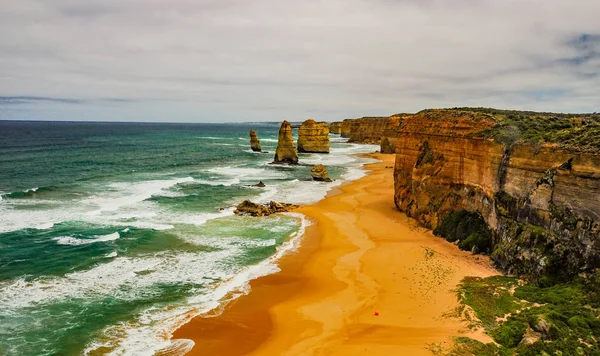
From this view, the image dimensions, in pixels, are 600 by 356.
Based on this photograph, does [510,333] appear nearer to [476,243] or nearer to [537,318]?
[537,318]

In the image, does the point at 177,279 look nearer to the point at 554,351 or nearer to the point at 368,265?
the point at 368,265

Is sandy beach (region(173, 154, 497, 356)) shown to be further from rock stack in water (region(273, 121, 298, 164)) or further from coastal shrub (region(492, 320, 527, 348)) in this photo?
rock stack in water (region(273, 121, 298, 164))

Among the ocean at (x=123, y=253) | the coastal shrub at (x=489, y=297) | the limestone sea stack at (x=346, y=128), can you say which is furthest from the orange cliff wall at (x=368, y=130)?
the coastal shrub at (x=489, y=297)

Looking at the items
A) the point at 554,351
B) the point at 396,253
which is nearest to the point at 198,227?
the point at 396,253

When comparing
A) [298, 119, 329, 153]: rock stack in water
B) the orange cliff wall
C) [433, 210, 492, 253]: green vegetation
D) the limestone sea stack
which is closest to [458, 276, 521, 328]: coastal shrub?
[433, 210, 492, 253]: green vegetation

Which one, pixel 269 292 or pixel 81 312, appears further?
pixel 269 292

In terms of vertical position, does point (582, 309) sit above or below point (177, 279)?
above
